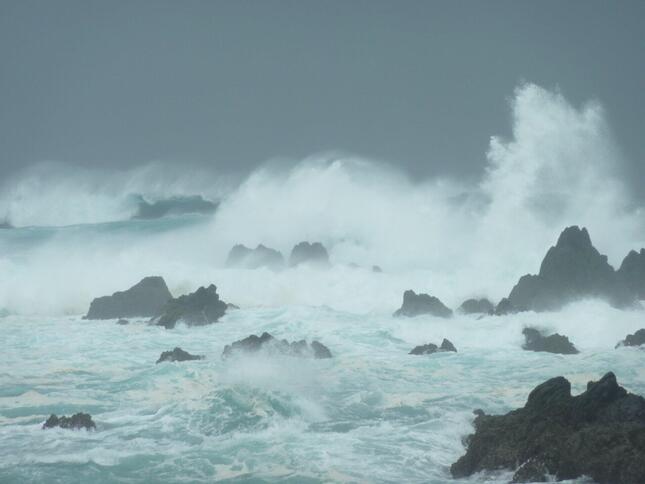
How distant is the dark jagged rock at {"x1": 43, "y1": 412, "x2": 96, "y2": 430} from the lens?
17078mm

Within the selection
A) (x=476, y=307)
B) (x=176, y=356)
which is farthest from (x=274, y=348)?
(x=476, y=307)

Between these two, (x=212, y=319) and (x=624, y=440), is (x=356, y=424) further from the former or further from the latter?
(x=212, y=319)

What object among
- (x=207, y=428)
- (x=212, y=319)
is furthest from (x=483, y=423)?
(x=212, y=319)

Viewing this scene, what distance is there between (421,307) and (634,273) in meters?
18.4

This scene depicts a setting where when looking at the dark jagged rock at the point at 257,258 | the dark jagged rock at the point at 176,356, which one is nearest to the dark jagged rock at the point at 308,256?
the dark jagged rock at the point at 257,258

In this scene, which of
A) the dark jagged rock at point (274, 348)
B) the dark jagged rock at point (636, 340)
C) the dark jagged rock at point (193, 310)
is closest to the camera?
the dark jagged rock at point (274, 348)

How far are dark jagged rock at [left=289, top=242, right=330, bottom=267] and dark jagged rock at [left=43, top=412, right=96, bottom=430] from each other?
46.2 metres

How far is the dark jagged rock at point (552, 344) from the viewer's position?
30792 millimetres

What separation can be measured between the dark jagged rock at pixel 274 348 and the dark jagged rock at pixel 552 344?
11.5 meters

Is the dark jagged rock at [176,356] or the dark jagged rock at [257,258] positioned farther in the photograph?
the dark jagged rock at [257,258]

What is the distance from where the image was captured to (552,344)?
31297 millimetres

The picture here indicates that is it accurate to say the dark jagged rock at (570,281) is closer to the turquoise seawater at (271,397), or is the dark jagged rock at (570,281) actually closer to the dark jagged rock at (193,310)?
the turquoise seawater at (271,397)

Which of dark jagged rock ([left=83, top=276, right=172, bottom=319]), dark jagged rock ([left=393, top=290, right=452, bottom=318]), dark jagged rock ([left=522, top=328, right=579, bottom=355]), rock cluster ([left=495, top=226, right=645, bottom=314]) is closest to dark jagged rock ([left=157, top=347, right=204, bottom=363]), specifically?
dark jagged rock ([left=83, top=276, right=172, bottom=319])

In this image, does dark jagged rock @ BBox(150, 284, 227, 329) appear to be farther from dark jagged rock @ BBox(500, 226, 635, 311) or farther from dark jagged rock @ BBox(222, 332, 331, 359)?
dark jagged rock @ BBox(500, 226, 635, 311)
